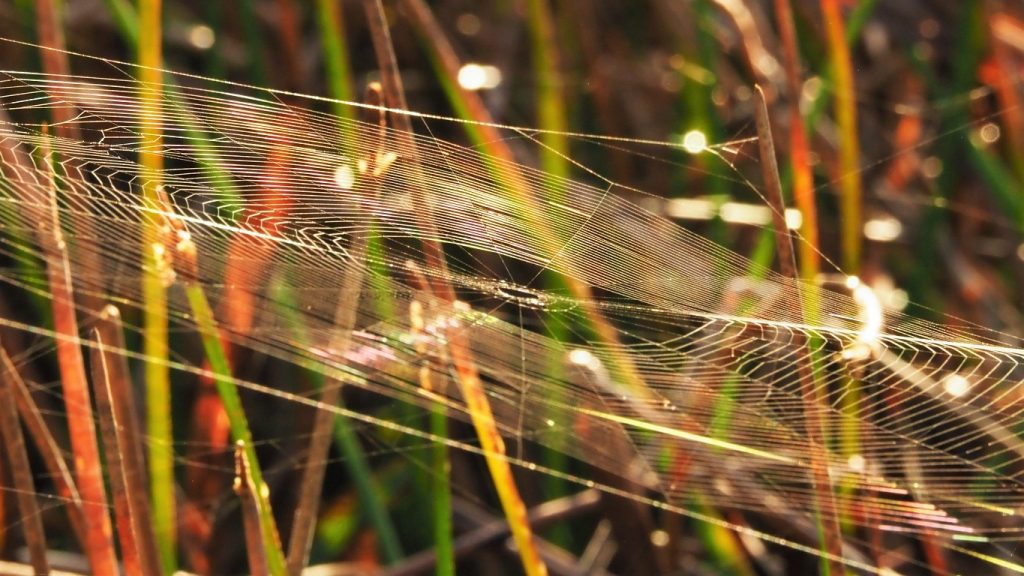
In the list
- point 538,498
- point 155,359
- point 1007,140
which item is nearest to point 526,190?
point 155,359

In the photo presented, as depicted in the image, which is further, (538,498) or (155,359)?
(538,498)

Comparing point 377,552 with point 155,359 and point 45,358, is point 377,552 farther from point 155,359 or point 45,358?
point 45,358

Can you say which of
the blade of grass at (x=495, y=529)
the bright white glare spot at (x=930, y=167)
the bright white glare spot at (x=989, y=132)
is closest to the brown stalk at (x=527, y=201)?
the blade of grass at (x=495, y=529)

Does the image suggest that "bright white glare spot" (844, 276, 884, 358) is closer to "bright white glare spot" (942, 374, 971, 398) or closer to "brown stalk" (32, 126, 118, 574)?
"bright white glare spot" (942, 374, 971, 398)

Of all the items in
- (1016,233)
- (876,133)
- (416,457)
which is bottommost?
(416,457)

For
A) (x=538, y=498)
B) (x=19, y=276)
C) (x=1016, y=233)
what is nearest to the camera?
(x=19, y=276)

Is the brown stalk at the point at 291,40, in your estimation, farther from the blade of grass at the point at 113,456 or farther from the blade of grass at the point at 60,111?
the blade of grass at the point at 113,456

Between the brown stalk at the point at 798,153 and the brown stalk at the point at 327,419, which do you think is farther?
the brown stalk at the point at 798,153
